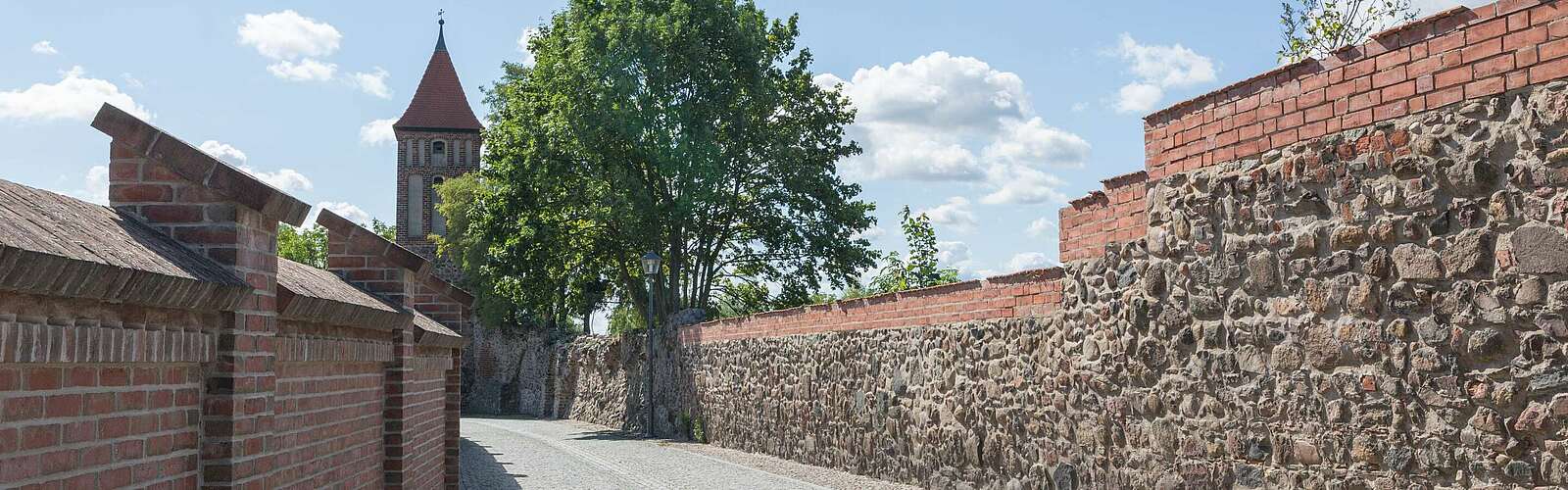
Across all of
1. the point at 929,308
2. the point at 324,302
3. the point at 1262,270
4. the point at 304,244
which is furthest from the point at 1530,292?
the point at 304,244

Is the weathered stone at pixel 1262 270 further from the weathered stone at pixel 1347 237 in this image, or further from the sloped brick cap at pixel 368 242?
the sloped brick cap at pixel 368 242

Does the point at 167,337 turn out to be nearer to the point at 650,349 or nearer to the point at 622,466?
the point at 622,466

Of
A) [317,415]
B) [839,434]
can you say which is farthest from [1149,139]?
[839,434]

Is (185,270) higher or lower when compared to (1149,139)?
lower

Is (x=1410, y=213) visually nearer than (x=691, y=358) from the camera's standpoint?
Yes

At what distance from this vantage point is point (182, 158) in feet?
14.0

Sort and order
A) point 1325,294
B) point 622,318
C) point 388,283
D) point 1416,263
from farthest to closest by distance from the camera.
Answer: point 622,318
point 388,283
point 1325,294
point 1416,263

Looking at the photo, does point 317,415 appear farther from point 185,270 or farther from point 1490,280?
point 1490,280

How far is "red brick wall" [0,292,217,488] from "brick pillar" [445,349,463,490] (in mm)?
7652

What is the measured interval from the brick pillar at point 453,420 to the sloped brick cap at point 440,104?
145 feet

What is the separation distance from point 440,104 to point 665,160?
Answer: 109ft

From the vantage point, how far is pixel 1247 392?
7.71 m

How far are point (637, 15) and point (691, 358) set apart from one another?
7284 mm

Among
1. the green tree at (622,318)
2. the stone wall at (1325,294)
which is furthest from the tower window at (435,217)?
the stone wall at (1325,294)
